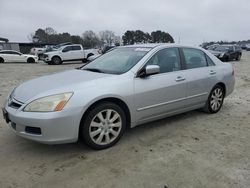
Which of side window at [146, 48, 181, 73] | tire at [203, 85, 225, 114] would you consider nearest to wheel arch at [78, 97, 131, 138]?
side window at [146, 48, 181, 73]

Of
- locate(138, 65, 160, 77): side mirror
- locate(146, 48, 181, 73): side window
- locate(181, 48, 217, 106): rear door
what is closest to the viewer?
locate(138, 65, 160, 77): side mirror

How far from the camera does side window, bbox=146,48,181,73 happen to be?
14.5 feet

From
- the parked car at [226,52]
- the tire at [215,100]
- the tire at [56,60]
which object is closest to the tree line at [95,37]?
the parked car at [226,52]

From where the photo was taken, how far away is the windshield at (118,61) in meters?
4.27

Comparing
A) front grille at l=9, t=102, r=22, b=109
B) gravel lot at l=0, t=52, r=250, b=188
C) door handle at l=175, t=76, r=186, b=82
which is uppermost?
door handle at l=175, t=76, r=186, b=82

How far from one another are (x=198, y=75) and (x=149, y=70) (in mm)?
1369

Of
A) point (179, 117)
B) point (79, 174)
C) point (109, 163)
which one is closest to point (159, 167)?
point (109, 163)

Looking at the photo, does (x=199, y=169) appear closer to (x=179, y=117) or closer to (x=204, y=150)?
(x=204, y=150)

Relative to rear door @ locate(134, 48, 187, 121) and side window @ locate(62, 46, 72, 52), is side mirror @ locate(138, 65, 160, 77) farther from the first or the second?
side window @ locate(62, 46, 72, 52)

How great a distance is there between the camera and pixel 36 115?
10.8 feet

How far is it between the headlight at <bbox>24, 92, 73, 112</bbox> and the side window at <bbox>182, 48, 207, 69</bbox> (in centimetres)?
249

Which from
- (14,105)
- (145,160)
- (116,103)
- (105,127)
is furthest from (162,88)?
(14,105)

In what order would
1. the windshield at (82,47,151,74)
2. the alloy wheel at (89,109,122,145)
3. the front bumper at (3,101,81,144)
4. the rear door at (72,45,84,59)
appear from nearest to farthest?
1. the front bumper at (3,101,81,144)
2. the alloy wheel at (89,109,122,145)
3. the windshield at (82,47,151,74)
4. the rear door at (72,45,84,59)

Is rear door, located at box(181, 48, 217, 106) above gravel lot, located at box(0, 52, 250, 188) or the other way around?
above
